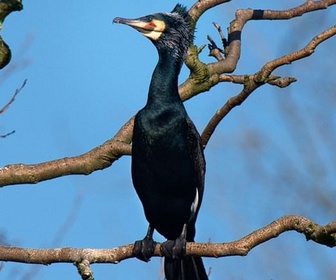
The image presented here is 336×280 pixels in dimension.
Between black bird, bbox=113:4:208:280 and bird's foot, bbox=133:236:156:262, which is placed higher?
black bird, bbox=113:4:208:280

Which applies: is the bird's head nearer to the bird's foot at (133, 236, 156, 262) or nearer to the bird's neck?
the bird's neck

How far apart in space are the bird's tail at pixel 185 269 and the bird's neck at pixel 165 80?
841mm

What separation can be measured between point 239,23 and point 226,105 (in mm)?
993

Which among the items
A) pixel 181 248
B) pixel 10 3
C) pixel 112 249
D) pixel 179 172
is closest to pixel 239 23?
pixel 179 172

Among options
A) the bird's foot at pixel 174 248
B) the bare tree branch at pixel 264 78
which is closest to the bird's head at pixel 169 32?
the bare tree branch at pixel 264 78

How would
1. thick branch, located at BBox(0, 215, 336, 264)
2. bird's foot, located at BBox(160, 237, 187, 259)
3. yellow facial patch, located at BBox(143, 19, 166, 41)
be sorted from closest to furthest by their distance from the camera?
thick branch, located at BBox(0, 215, 336, 264) → bird's foot, located at BBox(160, 237, 187, 259) → yellow facial patch, located at BBox(143, 19, 166, 41)

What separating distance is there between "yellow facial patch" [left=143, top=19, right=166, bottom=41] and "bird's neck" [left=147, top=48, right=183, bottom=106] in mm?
103

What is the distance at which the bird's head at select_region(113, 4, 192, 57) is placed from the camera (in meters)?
4.91

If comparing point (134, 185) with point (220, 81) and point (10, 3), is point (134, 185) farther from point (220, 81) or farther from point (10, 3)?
point (10, 3)

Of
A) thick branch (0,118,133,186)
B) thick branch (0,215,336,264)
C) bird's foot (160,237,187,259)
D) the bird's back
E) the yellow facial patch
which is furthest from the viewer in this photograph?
the yellow facial patch

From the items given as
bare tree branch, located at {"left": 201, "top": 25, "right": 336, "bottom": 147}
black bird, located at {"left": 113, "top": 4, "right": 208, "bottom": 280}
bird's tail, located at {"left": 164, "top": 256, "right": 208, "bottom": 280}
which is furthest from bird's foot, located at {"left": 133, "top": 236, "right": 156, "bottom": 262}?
bare tree branch, located at {"left": 201, "top": 25, "right": 336, "bottom": 147}

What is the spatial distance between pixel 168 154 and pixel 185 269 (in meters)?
0.62

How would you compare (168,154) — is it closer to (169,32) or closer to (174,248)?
(174,248)

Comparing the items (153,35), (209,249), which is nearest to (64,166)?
(209,249)
